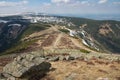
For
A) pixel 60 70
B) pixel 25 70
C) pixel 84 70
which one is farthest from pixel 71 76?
pixel 25 70

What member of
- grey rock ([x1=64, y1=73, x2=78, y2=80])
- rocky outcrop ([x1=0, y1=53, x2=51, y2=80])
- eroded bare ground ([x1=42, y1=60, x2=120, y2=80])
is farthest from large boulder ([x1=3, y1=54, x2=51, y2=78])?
grey rock ([x1=64, y1=73, x2=78, y2=80])

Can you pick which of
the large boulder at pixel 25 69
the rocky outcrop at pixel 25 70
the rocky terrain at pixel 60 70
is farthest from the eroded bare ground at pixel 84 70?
the large boulder at pixel 25 69

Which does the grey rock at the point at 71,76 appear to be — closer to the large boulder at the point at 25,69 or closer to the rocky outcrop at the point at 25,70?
the rocky outcrop at the point at 25,70

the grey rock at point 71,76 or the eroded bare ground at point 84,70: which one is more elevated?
the grey rock at point 71,76

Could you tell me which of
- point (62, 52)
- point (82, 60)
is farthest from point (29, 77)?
point (62, 52)

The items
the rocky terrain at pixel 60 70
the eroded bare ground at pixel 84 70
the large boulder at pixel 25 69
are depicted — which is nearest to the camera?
the eroded bare ground at pixel 84 70

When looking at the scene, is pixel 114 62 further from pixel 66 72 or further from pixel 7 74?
pixel 7 74

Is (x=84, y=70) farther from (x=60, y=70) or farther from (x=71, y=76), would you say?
(x=71, y=76)

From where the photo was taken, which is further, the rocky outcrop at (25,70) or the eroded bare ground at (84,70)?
the rocky outcrop at (25,70)
